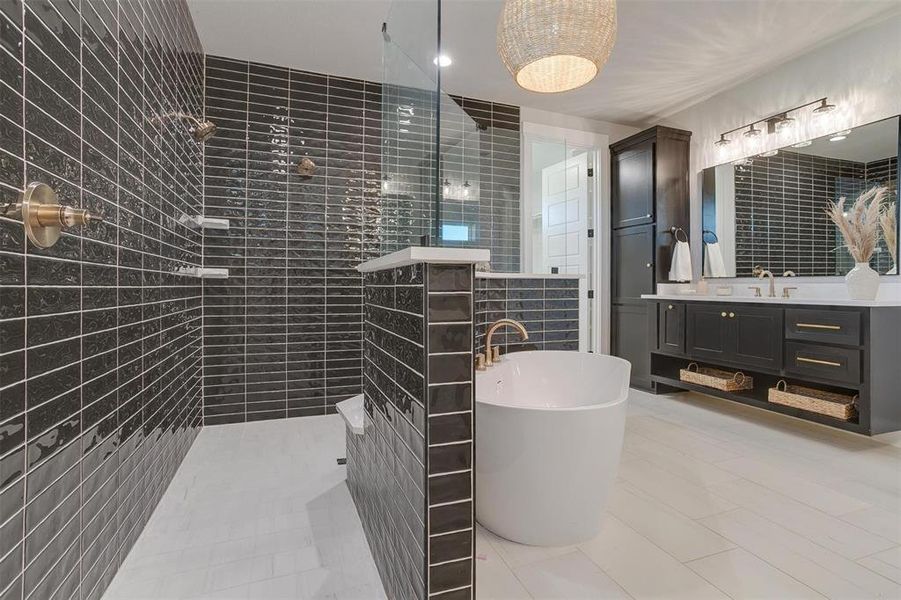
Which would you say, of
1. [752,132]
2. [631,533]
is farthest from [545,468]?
[752,132]

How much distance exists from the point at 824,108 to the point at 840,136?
0.76 ft

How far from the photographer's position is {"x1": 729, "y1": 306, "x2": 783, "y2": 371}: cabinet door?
2885mm

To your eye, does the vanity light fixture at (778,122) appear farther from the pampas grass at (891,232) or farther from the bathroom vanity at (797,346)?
the bathroom vanity at (797,346)

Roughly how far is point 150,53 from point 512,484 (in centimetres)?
228

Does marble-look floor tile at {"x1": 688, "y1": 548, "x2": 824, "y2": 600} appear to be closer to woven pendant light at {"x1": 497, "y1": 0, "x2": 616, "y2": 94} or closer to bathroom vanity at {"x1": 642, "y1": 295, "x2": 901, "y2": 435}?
bathroom vanity at {"x1": 642, "y1": 295, "x2": 901, "y2": 435}

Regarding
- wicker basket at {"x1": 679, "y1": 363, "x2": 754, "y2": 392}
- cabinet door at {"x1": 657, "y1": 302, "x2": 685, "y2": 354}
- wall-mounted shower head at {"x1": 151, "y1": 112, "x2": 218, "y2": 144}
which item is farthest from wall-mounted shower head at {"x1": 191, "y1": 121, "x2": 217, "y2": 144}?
wicker basket at {"x1": 679, "y1": 363, "x2": 754, "y2": 392}

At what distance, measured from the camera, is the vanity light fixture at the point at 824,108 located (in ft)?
10.0

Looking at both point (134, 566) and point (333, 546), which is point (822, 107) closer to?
point (333, 546)

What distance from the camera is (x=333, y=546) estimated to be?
5.38ft

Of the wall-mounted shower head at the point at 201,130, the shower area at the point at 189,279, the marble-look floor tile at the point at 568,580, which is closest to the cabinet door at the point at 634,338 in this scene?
the shower area at the point at 189,279

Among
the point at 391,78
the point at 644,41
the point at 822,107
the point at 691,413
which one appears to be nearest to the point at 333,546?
the point at 391,78

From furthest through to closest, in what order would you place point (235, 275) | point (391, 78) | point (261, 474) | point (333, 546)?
point (235, 275), point (261, 474), point (391, 78), point (333, 546)

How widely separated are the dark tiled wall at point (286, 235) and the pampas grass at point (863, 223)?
2325 mm

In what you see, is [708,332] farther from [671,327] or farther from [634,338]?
[634,338]
